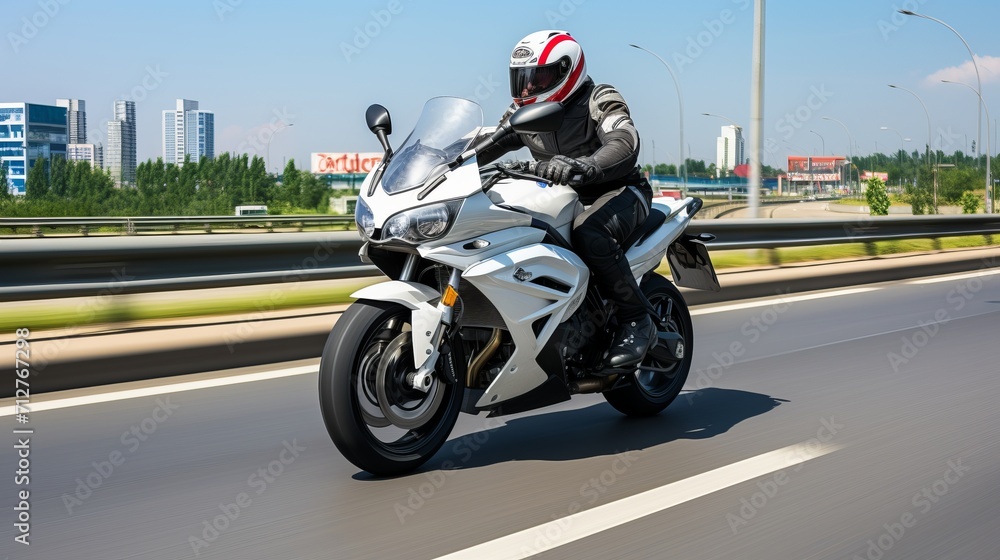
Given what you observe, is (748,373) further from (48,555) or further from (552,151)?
(48,555)

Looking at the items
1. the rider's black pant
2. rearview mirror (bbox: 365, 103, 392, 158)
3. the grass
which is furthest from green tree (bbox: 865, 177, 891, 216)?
rearview mirror (bbox: 365, 103, 392, 158)

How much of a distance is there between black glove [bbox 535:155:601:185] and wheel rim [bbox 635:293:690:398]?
118cm

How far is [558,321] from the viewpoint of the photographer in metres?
Answer: 4.67

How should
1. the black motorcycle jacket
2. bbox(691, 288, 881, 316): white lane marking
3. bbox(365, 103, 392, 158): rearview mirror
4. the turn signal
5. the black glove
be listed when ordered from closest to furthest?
the turn signal < the black glove < bbox(365, 103, 392, 158): rearview mirror < the black motorcycle jacket < bbox(691, 288, 881, 316): white lane marking

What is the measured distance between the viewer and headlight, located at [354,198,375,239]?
13.9ft

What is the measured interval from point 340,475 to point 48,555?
128 cm

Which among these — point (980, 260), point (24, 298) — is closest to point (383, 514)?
point (24, 298)

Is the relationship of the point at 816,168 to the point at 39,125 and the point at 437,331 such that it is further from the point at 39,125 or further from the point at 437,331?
the point at 437,331

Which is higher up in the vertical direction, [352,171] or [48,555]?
[352,171]

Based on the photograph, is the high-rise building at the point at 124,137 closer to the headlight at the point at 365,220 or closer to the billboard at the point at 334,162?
the billboard at the point at 334,162

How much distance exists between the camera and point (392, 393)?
426cm

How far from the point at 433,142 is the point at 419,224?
1.40 feet

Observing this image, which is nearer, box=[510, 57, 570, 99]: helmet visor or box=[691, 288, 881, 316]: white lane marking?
box=[510, 57, 570, 99]: helmet visor

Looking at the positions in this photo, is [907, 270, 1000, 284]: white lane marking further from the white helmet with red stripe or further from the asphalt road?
the white helmet with red stripe
